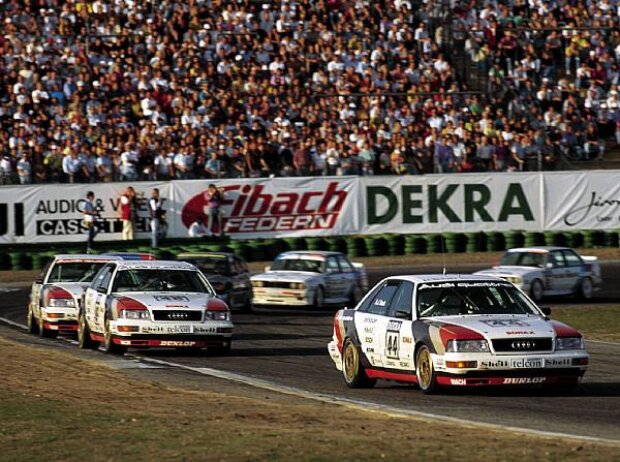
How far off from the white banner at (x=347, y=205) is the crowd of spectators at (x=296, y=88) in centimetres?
39

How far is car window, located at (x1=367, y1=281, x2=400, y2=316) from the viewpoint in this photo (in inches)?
593

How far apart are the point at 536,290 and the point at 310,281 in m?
4.78

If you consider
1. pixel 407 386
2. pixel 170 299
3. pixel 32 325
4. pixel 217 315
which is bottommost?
pixel 407 386

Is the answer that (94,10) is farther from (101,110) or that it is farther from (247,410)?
(247,410)

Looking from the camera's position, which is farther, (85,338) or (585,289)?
(585,289)

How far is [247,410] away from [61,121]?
25047 mm

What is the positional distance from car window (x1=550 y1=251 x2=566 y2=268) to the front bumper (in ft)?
17.5

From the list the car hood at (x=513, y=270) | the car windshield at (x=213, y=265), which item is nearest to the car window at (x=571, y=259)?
the car hood at (x=513, y=270)

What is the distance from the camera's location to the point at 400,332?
1446 centimetres

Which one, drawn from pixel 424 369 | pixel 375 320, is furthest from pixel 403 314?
pixel 424 369

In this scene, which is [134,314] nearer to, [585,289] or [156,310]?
[156,310]

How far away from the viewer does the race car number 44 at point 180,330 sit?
1877 centimetres

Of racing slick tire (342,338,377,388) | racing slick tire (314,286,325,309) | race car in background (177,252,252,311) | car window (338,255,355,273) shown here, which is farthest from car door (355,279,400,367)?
car window (338,255,355,273)

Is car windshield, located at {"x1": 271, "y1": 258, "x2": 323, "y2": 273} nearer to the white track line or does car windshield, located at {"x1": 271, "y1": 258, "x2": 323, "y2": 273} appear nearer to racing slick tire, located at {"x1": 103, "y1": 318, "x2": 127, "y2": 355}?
racing slick tire, located at {"x1": 103, "y1": 318, "x2": 127, "y2": 355}
